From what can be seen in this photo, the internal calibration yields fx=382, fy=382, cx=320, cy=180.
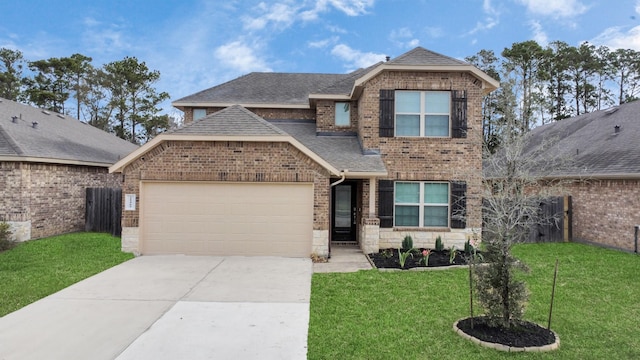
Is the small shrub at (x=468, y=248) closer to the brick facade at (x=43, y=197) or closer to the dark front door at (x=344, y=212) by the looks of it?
the dark front door at (x=344, y=212)

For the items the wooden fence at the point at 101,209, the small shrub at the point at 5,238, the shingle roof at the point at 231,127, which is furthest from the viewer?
the wooden fence at the point at 101,209

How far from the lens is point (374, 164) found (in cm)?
1145

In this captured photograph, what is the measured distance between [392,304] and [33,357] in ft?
17.2

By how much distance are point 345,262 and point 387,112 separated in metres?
4.88

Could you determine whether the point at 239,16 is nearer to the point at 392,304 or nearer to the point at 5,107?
the point at 5,107

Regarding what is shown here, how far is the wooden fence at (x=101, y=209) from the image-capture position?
47.3ft

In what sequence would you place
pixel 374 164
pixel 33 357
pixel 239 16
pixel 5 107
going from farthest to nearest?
pixel 239 16 → pixel 5 107 → pixel 374 164 → pixel 33 357

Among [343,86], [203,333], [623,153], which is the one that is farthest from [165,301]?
[623,153]

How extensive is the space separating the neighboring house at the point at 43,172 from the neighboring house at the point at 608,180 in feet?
53.4

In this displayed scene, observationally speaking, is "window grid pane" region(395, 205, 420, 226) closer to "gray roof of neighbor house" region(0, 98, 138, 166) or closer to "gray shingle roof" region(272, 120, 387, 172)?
"gray shingle roof" region(272, 120, 387, 172)

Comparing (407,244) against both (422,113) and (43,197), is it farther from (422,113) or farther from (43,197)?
(43,197)

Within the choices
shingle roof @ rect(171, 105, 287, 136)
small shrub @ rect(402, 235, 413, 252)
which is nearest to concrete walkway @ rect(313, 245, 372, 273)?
small shrub @ rect(402, 235, 413, 252)

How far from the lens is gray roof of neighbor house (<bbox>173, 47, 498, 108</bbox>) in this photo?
1183cm

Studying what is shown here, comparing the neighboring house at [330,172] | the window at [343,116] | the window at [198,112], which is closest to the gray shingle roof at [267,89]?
the window at [198,112]
